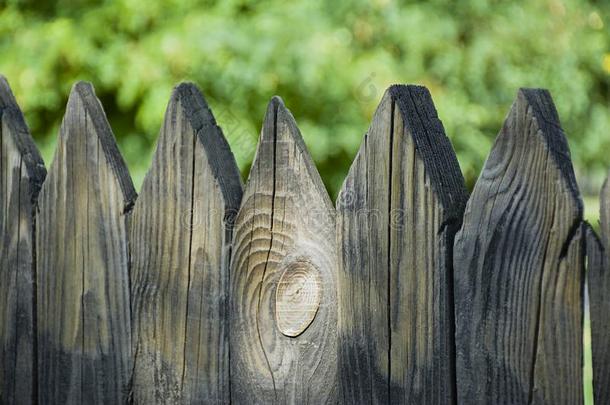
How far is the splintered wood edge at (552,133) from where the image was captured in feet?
4.30

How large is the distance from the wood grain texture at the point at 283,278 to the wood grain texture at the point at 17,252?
0.61m

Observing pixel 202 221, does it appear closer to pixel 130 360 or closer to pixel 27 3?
pixel 130 360

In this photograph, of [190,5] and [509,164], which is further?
[190,5]

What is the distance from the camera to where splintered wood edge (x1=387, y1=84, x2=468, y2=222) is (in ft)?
4.75

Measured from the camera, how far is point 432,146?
1474 millimetres

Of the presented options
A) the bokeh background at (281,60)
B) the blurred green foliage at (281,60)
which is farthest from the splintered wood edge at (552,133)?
the blurred green foliage at (281,60)

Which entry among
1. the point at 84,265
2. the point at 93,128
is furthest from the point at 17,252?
the point at 93,128

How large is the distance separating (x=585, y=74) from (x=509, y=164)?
21.3 ft

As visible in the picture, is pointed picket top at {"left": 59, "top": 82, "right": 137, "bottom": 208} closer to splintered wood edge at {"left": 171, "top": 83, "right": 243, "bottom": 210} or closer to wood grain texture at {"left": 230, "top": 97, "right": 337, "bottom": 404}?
splintered wood edge at {"left": 171, "top": 83, "right": 243, "bottom": 210}

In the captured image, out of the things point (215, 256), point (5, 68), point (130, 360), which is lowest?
point (130, 360)

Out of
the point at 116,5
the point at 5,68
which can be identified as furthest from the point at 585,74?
the point at 5,68

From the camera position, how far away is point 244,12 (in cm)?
539

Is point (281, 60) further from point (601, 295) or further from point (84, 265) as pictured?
point (601, 295)

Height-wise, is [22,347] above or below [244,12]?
below
